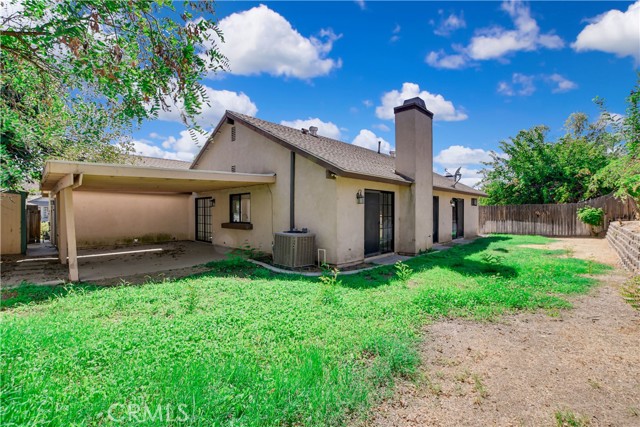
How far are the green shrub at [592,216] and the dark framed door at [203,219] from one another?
62.6 feet

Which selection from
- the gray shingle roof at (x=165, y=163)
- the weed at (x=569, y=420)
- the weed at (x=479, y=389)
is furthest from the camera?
the gray shingle roof at (x=165, y=163)

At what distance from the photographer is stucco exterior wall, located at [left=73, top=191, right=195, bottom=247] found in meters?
12.2

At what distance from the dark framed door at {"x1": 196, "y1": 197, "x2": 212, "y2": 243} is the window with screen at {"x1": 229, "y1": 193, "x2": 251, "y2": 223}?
2617mm

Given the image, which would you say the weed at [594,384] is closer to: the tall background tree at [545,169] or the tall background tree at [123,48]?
the tall background tree at [123,48]

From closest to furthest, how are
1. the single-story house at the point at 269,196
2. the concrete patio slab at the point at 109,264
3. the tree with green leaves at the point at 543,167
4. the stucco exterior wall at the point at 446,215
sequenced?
1. the concrete patio slab at the point at 109,264
2. the single-story house at the point at 269,196
3. the stucco exterior wall at the point at 446,215
4. the tree with green leaves at the point at 543,167

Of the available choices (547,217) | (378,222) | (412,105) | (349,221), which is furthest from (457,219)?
(349,221)

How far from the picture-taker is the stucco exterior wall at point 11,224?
34.3 feet

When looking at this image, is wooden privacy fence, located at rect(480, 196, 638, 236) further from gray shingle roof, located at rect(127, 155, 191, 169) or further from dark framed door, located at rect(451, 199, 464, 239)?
gray shingle roof, located at rect(127, 155, 191, 169)

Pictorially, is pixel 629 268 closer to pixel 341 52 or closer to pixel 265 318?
pixel 265 318

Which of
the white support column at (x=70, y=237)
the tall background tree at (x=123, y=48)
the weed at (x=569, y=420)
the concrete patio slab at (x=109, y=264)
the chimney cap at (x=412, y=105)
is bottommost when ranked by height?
the weed at (x=569, y=420)

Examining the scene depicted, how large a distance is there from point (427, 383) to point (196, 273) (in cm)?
631

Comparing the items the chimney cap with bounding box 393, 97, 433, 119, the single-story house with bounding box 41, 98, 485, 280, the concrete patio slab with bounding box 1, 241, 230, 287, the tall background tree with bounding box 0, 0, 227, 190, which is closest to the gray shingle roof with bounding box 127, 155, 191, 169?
the single-story house with bounding box 41, 98, 485, 280

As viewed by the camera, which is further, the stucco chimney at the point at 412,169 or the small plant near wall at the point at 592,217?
the small plant near wall at the point at 592,217

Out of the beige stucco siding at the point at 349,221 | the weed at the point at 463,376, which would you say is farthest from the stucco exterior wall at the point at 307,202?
the weed at the point at 463,376
